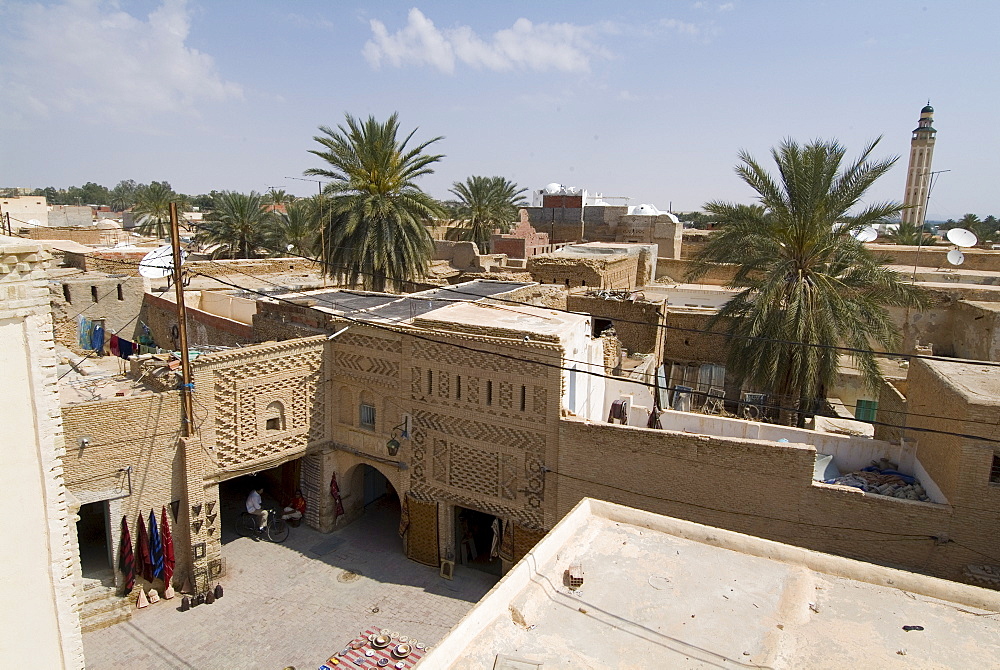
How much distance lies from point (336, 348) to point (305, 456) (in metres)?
2.77

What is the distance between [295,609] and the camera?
12.0 meters

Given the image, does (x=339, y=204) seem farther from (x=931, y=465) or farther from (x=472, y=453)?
(x=931, y=465)

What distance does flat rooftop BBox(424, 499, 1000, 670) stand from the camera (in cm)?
473

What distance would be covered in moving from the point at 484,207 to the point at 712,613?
34.4 m

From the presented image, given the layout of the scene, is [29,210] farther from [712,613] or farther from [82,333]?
[712,613]

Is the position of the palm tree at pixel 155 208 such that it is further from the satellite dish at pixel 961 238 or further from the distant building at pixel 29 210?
the satellite dish at pixel 961 238

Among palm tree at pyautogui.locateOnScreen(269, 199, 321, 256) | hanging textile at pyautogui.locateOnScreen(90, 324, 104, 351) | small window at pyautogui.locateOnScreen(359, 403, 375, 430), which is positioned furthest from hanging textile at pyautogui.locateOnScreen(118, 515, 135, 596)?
palm tree at pyautogui.locateOnScreen(269, 199, 321, 256)

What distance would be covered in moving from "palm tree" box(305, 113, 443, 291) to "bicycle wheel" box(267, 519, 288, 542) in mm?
7337

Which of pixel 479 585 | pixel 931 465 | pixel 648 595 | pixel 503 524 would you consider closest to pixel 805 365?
pixel 931 465

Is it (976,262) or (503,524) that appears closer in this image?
(503,524)

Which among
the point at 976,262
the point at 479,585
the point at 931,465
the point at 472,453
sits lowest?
the point at 479,585

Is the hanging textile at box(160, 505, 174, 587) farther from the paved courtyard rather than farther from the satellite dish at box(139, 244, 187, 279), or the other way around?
the satellite dish at box(139, 244, 187, 279)

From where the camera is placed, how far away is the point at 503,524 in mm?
12914

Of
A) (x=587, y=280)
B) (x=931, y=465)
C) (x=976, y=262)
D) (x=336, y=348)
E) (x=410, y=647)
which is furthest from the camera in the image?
(x=976, y=262)
